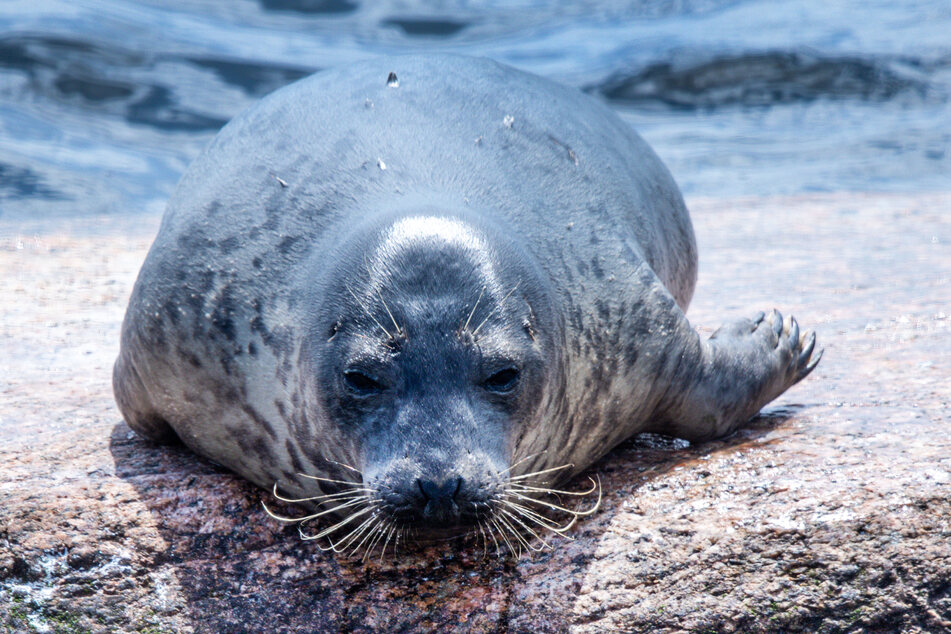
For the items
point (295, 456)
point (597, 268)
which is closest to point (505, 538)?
point (295, 456)

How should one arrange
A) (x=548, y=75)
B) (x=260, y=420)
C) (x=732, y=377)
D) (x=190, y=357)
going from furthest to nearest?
(x=548, y=75) < (x=732, y=377) < (x=190, y=357) < (x=260, y=420)

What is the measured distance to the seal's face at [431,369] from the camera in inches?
122

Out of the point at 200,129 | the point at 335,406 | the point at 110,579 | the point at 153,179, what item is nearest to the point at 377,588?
the point at 335,406

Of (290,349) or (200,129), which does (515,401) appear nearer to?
(290,349)

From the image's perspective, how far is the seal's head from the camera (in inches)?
122

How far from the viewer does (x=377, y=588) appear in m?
3.44

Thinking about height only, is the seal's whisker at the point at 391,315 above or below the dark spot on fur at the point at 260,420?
above

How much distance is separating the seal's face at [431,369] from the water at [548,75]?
837cm

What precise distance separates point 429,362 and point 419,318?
0.13m

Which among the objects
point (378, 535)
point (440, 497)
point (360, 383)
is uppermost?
point (360, 383)

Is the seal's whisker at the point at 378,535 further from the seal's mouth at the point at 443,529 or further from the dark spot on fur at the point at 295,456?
the dark spot on fur at the point at 295,456

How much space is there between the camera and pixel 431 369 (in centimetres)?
321

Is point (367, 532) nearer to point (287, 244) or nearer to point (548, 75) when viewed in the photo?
point (287, 244)

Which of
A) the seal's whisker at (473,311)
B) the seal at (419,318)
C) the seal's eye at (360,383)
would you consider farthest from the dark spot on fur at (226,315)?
the seal's whisker at (473,311)
